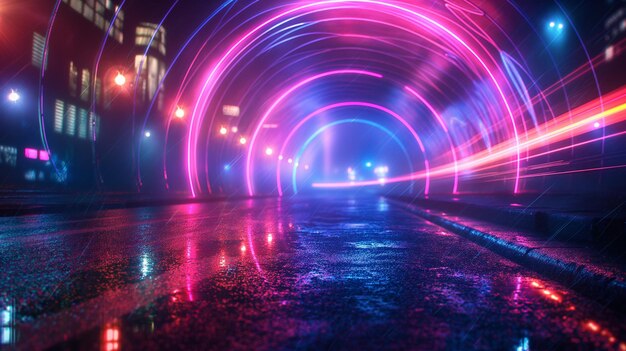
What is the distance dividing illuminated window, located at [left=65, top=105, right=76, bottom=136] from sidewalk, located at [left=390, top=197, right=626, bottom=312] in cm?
2990

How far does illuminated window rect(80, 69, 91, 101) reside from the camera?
3375 centimetres

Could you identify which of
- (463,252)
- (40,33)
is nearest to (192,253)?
(463,252)

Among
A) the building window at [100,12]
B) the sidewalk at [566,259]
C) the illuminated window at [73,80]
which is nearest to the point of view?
the sidewalk at [566,259]

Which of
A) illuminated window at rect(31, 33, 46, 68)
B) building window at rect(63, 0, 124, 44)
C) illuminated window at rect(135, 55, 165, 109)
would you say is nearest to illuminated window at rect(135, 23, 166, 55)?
illuminated window at rect(135, 55, 165, 109)

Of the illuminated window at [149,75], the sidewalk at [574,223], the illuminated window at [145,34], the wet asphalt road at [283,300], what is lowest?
the wet asphalt road at [283,300]

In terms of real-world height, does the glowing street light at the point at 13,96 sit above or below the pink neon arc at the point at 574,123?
above

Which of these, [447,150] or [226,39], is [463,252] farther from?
[447,150]

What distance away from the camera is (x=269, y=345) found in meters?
3.21

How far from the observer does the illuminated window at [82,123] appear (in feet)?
111

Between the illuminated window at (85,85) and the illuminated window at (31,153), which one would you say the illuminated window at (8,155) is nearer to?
the illuminated window at (31,153)

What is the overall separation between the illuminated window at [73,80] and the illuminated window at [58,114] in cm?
140

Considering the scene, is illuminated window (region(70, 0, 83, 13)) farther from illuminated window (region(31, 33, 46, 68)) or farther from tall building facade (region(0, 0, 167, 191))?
illuminated window (region(31, 33, 46, 68))

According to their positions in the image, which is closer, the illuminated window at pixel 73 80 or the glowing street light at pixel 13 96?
the glowing street light at pixel 13 96

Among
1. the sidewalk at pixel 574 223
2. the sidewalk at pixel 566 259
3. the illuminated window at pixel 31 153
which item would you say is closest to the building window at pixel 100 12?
the illuminated window at pixel 31 153
